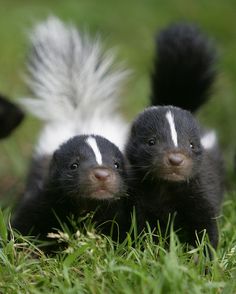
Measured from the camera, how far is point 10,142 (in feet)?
27.6

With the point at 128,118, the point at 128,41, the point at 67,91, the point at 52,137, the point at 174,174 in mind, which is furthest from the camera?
the point at 128,41

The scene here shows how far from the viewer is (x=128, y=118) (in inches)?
358

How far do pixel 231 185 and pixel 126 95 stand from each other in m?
2.69

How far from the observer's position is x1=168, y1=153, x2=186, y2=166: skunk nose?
5113 mm

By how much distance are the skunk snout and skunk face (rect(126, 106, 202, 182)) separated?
0.37 meters

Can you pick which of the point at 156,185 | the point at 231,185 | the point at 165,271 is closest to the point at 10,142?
the point at 231,185

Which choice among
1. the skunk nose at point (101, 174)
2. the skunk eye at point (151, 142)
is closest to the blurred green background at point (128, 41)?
the skunk eye at point (151, 142)

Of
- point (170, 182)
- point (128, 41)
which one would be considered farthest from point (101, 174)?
point (128, 41)

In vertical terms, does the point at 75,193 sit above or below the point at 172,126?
below

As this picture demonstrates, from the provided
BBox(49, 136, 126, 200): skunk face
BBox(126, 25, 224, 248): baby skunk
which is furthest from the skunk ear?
BBox(126, 25, 224, 248): baby skunk

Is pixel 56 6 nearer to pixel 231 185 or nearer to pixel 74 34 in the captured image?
pixel 74 34

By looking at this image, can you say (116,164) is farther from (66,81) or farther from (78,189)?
(66,81)

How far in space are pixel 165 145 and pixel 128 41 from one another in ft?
20.4

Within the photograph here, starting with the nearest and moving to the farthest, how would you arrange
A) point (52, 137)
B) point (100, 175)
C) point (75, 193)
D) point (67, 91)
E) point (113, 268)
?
1. point (113, 268)
2. point (100, 175)
3. point (75, 193)
4. point (52, 137)
5. point (67, 91)
